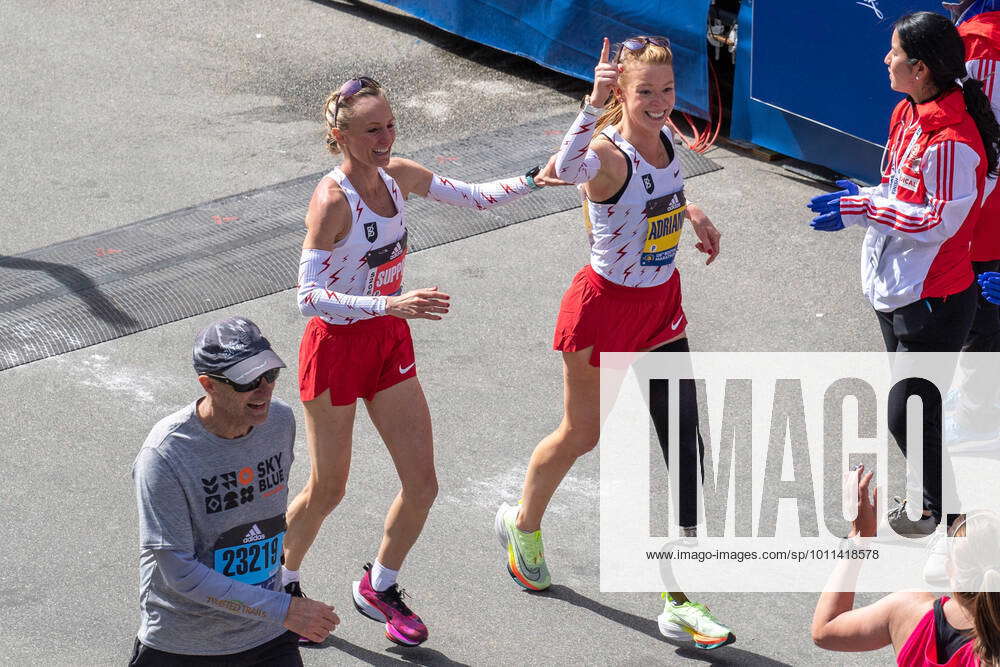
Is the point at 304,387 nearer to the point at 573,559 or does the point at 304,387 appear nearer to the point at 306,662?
the point at 306,662

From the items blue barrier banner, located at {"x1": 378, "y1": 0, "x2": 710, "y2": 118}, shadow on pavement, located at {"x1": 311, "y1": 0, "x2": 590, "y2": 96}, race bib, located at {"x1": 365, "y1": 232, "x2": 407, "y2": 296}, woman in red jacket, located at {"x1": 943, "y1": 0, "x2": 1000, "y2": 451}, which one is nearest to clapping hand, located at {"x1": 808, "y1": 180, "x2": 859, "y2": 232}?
woman in red jacket, located at {"x1": 943, "y1": 0, "x2": 1000, "y2": 451}

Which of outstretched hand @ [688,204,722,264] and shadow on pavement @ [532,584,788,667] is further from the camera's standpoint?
outstretched hand @ [688,204,722,264]

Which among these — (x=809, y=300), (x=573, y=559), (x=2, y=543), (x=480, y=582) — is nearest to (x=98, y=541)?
(x=2, y=543)

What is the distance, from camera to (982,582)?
317 centimetres

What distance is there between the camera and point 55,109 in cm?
1071

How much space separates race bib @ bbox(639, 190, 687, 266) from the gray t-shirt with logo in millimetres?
1765

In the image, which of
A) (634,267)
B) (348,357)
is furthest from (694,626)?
(348,357)

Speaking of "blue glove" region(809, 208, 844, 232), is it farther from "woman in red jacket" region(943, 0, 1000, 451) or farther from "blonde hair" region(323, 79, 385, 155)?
"blonde hair" region(323, 79, 385, 155)

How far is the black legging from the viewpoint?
5211 millimetres

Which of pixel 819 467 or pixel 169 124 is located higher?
pixel 819 467

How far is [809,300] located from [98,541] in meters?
4.22

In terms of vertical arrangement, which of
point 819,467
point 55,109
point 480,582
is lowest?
point 55,109

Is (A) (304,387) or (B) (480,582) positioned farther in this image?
(B) (480,582)

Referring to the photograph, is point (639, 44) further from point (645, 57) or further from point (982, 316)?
point (982, 316)
